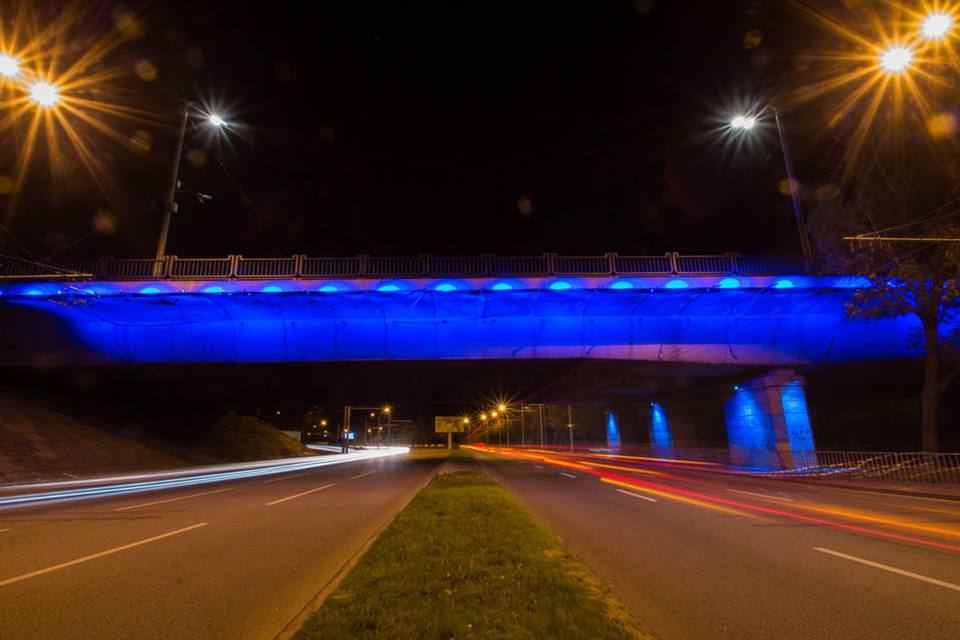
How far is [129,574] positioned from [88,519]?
256 inches

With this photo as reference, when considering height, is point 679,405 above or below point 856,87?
below

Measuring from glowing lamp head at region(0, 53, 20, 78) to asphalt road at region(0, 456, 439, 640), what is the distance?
12.0m

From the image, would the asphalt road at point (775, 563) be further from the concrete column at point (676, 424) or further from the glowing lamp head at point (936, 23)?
the concrete column at point (676, 424)

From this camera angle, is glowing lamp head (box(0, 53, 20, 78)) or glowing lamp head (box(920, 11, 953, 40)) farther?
glowing lamp head (box(0, 53, 20, 78))

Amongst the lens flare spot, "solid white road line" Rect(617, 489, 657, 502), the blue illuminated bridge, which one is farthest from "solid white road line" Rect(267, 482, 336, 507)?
the lens flare spot

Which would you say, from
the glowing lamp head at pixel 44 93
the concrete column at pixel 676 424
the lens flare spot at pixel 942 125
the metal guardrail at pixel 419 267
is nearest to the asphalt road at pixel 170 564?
the metal guardrail at pixel 419 267

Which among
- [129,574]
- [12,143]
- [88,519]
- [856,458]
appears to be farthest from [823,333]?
[12,143]

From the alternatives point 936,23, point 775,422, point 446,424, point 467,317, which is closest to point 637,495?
point 467,317

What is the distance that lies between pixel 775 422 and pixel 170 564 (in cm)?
2684

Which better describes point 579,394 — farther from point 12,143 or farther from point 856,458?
point 12,143

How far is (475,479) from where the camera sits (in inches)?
715

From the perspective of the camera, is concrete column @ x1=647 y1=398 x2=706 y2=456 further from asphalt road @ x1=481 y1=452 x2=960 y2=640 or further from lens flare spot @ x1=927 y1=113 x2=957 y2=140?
asphalt road @ x1=481 y1=452 x2=960 y2=640

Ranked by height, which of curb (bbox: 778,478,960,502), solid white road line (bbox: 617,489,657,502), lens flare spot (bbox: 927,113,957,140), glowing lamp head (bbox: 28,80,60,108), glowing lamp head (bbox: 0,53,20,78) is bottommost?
curb (bbox: 778,478,960,502)

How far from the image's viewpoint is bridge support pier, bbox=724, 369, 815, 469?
2381 cm
